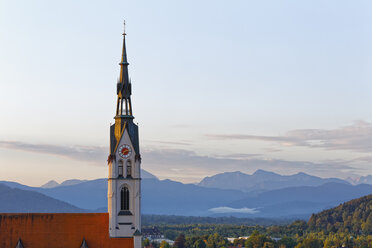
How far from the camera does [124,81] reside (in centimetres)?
10644

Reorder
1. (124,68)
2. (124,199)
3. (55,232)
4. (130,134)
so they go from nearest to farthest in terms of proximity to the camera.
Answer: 1. (55,232)
2. (124,199)
3. (130,134)
4. (124,68)

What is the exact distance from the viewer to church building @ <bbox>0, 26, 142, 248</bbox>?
103062 mm

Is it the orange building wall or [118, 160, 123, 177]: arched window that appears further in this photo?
[118, 160, 123, 177]: arched window

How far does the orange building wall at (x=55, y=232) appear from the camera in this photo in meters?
103

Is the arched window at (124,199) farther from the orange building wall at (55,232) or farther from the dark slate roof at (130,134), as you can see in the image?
the dark slate roof at (130,134)

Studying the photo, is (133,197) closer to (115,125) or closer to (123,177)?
(123,177)

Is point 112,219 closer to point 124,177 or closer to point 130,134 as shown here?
point 124,177

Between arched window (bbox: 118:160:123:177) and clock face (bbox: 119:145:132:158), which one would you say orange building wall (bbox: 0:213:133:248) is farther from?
A: clock face (bbox: 119:145:132:158)

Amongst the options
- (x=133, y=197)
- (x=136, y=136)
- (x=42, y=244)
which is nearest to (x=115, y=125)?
(x=136, y=136)

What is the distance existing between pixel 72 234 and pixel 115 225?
610cm

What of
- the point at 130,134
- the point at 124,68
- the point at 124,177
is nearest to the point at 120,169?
the point at 124,177

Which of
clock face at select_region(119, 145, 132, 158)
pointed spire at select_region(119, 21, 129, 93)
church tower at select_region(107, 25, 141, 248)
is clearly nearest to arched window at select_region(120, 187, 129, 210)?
church tower at select_region(107, 25, 141, 248)

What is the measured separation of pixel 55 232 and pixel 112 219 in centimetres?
813

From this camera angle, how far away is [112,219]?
104 meters
